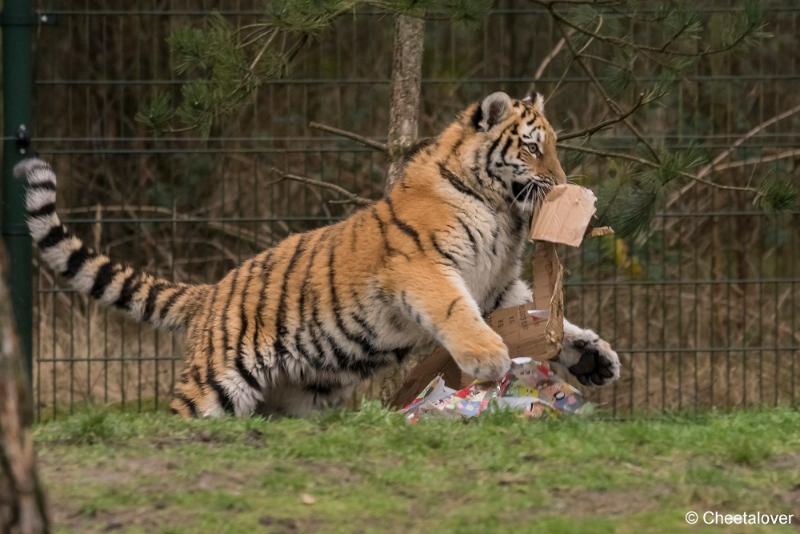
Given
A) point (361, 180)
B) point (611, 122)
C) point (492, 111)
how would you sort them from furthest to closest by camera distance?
point (361, 180)
point (611, 122)
point (492, 111)

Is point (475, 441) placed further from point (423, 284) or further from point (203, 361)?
point (203, 361)

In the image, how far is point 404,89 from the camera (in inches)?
314

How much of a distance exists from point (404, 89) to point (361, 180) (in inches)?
97.7

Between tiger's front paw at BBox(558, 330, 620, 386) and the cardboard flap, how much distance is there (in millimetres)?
534

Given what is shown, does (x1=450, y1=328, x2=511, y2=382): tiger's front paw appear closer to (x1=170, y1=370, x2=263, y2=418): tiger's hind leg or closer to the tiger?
the tiger

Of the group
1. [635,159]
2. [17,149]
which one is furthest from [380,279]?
[17,149]

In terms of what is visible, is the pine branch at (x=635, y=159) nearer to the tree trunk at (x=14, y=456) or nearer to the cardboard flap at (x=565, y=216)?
the cardboard flap at (x=565, y=216)

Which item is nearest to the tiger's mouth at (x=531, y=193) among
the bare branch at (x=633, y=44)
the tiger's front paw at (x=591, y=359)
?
the tiger's front paw at (x=591, y=359)

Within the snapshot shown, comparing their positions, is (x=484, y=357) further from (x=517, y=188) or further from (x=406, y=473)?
(x=406, y=473)

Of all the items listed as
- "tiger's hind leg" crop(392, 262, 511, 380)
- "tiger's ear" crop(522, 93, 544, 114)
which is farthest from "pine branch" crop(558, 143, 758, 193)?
"tiger's hind leg" crop(392, 262, 511, 380)

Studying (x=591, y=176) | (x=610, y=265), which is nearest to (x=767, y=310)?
(x=610, y=265)

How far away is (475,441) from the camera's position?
200 inches

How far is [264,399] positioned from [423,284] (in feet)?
3.33

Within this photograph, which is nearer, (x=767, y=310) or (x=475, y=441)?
(x=475, y=441)
